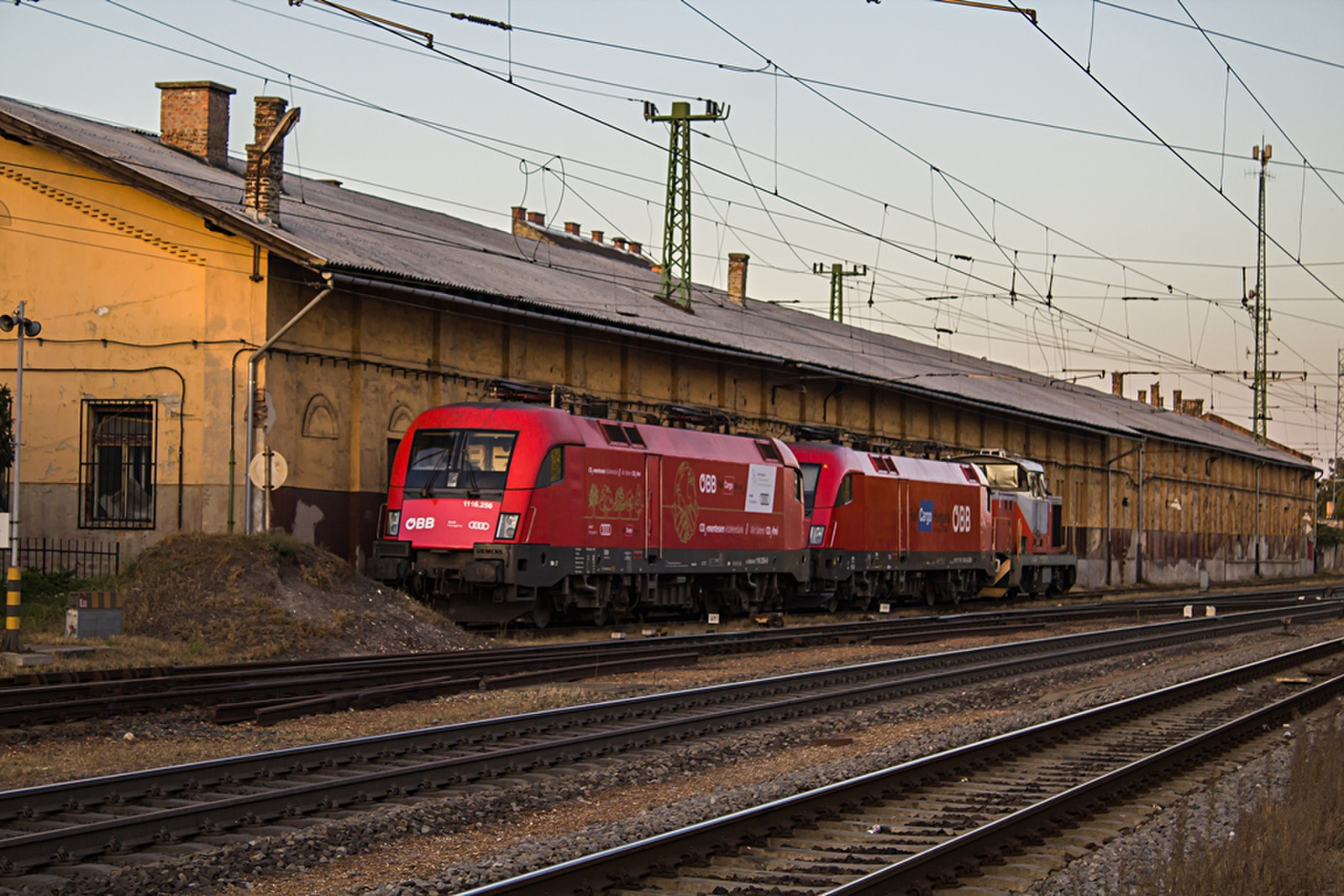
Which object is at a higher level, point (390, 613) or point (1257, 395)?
point (1257, 395)

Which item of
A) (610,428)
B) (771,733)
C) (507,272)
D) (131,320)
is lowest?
(771,733)

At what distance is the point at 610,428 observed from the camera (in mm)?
24297

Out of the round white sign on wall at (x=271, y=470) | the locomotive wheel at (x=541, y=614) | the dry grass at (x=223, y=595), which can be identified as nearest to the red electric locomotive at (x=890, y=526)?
the locomotive wheel at (x=541, y=614)

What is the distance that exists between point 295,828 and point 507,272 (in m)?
23.7

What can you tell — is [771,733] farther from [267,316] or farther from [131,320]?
[131,320]

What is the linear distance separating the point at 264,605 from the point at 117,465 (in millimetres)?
6779

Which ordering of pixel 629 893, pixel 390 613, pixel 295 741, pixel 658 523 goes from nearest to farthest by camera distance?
pixel 629 893
pixel 295 741
pixel 390 613
pixel 658 523

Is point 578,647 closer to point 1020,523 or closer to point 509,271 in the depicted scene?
point 509,271

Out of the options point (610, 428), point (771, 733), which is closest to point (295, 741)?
point (771, 733)

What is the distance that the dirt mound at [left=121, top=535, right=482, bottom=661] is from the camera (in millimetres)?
18781

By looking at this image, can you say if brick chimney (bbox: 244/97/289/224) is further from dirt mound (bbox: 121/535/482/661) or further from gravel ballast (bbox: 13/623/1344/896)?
gravel ballast (bbox: 13/623/1344/896)

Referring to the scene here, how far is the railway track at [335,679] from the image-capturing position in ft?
41.8

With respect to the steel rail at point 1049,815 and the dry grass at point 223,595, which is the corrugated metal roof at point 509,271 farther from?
the steel rail at point 1049,815

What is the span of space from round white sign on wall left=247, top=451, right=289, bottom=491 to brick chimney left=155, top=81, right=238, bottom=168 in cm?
1037
